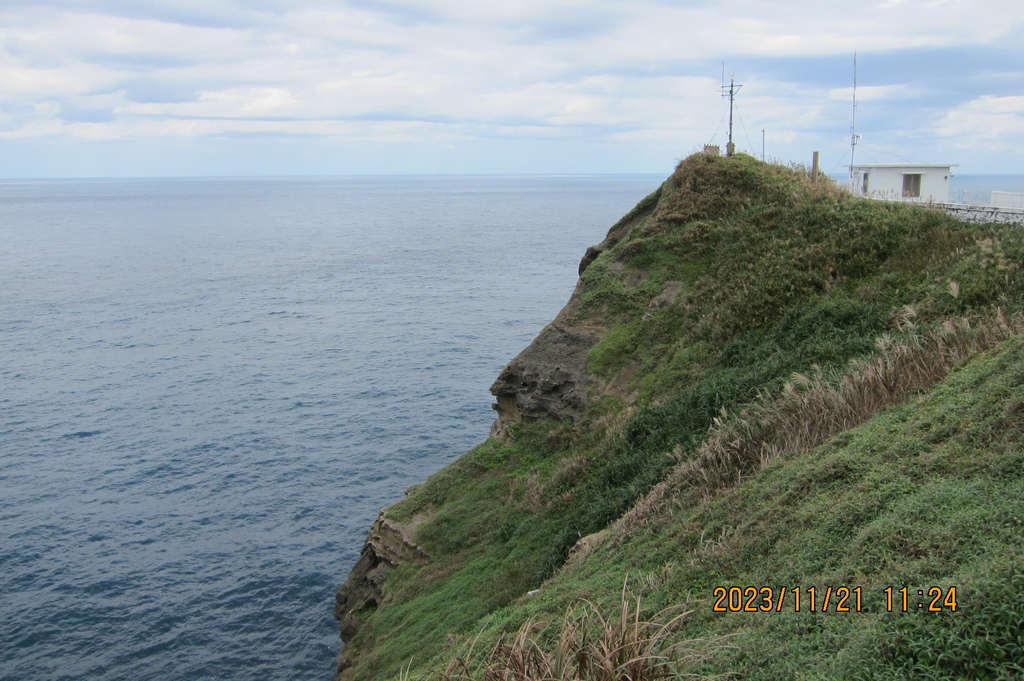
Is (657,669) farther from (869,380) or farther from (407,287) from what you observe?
(407,287)

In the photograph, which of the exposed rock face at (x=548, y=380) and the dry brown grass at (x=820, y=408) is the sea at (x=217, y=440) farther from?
the dry brown grass at (x=820, y=408)

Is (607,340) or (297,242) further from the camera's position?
(297,242)

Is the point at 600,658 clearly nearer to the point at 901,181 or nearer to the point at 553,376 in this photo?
the point at 553,376

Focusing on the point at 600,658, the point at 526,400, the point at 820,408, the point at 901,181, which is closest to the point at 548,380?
the point at 526,400

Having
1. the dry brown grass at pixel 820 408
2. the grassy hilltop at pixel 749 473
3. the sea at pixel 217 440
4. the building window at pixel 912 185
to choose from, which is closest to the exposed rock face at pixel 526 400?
the grassy hilltop at pixel 749 473

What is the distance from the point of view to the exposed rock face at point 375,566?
22.9 m

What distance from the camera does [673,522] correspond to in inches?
519

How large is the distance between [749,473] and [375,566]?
14.1 m

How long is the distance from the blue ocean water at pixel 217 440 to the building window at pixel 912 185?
2368 centimetres

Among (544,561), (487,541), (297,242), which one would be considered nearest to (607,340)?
(487,541)

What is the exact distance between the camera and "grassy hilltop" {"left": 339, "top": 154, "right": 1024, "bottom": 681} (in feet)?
24.7

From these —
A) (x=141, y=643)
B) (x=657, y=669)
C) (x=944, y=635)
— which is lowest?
(x=141, y=643)

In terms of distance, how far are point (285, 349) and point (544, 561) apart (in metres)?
43.3

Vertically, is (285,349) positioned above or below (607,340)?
below
